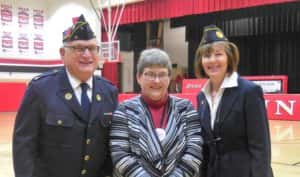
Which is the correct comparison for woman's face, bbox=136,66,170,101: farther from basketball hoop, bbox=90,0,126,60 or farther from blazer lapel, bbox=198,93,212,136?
basketball hoop, bbox=90,0,126,60

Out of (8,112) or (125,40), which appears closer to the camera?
(8,112)

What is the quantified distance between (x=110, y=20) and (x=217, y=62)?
44.6 ft

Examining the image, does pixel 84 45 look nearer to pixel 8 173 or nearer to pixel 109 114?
pixel 109 114

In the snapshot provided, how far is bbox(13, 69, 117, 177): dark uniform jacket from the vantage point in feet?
6.32

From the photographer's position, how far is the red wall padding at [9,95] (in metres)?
13.4

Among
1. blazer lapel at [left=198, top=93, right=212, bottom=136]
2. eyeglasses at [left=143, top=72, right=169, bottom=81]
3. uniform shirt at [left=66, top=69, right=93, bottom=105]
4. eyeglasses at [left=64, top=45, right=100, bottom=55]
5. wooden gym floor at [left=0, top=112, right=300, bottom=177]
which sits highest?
eyeglasses at [left=64, top=45, right=100, bottom=55]

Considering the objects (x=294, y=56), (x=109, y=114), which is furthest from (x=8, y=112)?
(x=109, y=114)

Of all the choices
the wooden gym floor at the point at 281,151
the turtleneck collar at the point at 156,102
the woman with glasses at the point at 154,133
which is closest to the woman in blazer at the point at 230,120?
the woman with glasses at the point at 154,133

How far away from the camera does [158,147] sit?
6.63 feet

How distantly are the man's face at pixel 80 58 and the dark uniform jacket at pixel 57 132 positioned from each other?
0.26ft

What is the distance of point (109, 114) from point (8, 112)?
11963 mm

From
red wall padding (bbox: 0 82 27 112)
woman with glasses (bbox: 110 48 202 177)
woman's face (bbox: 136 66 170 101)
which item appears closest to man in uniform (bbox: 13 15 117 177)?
woman with glasses (bbox: 110 48 202 177)

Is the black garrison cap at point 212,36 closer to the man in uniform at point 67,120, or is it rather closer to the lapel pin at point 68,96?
the man in uniform at point 67,120

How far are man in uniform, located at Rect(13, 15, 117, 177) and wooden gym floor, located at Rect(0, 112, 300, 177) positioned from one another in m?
2.11
